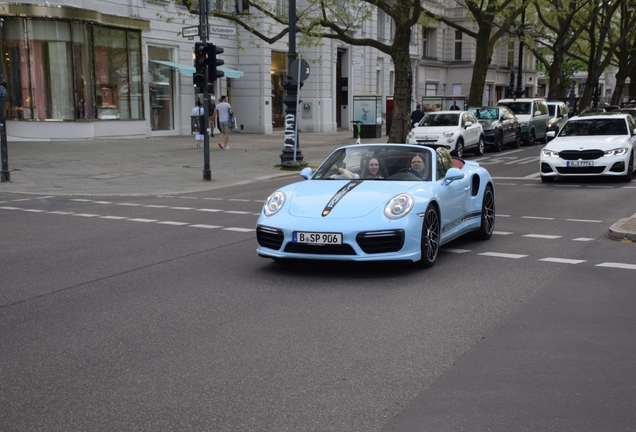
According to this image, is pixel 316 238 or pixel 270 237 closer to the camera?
pixel 316 238

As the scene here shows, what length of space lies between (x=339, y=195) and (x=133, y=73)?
26.2 m

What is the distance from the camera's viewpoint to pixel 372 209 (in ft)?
25.1

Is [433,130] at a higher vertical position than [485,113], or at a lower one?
lower

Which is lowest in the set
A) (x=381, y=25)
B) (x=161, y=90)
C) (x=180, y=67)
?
(x=161, y=90)

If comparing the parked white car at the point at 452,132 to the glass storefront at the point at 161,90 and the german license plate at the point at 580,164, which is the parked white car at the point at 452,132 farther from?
the glass storefront at the point at 161,90

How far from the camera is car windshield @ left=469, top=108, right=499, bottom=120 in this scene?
97.1ft

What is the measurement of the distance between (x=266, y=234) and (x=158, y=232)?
3295 mm

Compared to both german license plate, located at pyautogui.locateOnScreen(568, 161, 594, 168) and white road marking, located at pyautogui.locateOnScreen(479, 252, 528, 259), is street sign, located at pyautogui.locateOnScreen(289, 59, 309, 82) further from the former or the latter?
white road marking, located at pyautogui.locateOnScreen(479, 252, 528, 259)

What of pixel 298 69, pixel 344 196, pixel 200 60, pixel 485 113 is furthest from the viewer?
pixel 485 113

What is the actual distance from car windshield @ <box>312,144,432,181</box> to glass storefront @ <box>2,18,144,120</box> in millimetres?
22131

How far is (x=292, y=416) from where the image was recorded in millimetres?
4094

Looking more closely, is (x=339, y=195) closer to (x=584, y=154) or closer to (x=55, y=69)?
(x=584, y=154)

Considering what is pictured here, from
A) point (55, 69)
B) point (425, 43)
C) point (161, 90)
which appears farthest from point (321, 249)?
point (425, 43)

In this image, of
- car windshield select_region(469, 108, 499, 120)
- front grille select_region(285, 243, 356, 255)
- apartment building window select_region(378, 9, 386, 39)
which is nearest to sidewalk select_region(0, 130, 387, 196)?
car windshield select_region(469, 108, 499, 120)
